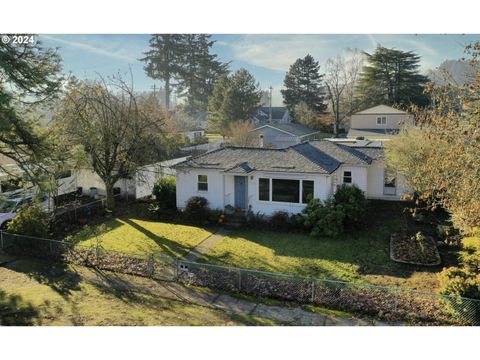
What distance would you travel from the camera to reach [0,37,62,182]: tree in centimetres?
A: 1214

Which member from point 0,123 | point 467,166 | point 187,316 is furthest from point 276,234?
point 0,123

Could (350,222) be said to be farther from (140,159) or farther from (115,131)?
(115,131)

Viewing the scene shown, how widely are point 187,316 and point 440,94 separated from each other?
28.2 ft

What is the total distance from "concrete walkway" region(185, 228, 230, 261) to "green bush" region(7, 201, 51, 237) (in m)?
6.14

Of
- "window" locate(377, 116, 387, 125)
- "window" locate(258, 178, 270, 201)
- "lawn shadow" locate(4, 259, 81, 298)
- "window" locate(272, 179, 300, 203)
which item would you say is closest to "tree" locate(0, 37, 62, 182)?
"lawn shadow" locate(4, 259, 81, 298)

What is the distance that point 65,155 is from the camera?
Result: 14719 millimetres

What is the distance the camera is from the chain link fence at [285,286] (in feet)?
33.0

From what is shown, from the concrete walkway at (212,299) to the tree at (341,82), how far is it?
41.7 m

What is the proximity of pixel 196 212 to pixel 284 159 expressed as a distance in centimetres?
494

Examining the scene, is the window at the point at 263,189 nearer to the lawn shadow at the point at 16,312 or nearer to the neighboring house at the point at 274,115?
the lawn shadow at the point at 16,312

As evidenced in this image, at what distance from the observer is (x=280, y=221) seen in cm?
1788

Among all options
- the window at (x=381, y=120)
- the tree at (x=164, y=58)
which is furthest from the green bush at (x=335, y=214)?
the tree at (x=164, y=58)

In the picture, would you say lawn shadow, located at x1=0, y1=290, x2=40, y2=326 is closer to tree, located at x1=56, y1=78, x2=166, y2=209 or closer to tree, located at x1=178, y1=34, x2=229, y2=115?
tree, located at x1=56, y1=78, x2=166, y2=209

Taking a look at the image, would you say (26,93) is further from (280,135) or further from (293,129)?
(293,129)
